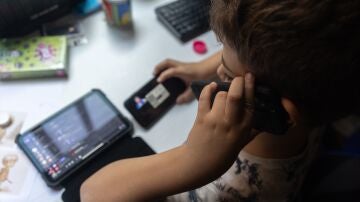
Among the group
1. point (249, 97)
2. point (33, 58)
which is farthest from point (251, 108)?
point (33, 58)

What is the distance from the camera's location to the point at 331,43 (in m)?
0.39

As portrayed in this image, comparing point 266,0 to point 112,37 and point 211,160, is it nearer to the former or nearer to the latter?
point 211,160

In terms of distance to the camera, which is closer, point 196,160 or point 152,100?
point 196,160

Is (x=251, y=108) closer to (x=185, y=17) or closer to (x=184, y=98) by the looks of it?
(x=184, y=98)

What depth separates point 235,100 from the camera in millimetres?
459

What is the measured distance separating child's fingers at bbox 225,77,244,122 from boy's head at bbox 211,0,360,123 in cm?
3

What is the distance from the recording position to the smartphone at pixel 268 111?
1.53ft

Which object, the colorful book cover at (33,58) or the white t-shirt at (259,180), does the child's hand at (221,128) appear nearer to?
the white t-shirt at (259,180)

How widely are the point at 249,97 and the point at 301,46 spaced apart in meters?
0.10

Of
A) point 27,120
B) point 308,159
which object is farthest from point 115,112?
point 308,159

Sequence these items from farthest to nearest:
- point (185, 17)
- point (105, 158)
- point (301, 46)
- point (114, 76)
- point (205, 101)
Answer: point (185, 17) < point (114, 76) < point (105, 158) < point (205, 101) < point (301, 46)

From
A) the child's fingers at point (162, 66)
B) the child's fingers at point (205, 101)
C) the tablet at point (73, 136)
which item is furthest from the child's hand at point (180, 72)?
the child's fingers at point (205, 101)

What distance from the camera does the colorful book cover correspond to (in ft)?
2.35

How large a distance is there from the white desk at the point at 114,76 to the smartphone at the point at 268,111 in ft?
0.73
